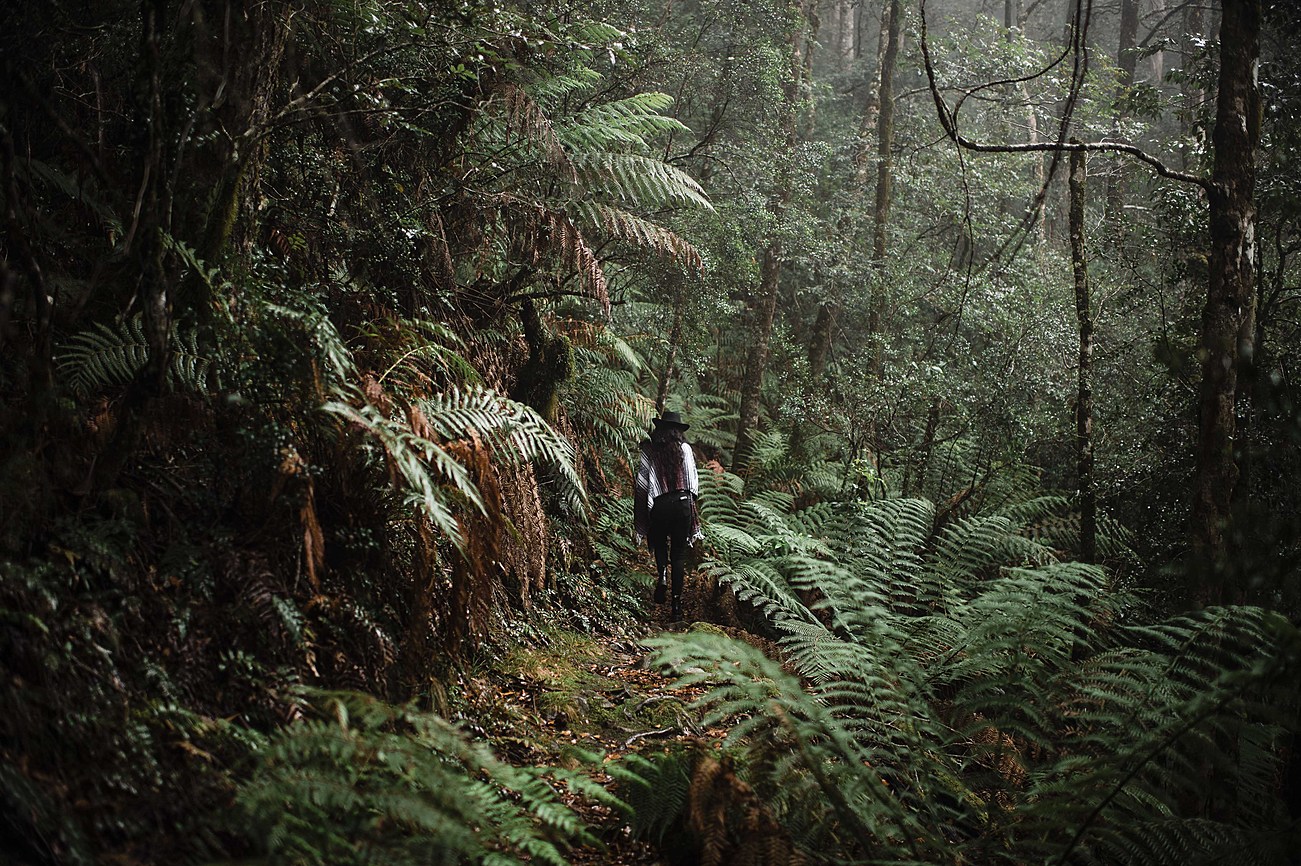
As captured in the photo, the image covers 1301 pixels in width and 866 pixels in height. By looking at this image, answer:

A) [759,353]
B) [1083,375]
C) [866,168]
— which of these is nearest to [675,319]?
[759,353]

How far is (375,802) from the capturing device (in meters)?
2.28

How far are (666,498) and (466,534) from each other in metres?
3.72

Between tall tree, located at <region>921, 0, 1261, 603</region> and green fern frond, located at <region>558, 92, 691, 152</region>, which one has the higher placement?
green fern frond, located at <region>558, 92, 691, 152</region>

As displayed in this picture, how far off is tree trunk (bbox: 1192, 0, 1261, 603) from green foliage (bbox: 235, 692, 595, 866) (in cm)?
411

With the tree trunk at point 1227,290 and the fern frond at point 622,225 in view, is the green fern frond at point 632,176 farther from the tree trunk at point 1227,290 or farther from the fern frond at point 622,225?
the tree trunk at point 1227,290

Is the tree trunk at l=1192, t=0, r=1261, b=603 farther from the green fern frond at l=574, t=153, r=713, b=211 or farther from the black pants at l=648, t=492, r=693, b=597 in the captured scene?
the green fern frond at l=574, t=153, r=713, b=211

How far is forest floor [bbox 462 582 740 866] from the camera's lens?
137 inches

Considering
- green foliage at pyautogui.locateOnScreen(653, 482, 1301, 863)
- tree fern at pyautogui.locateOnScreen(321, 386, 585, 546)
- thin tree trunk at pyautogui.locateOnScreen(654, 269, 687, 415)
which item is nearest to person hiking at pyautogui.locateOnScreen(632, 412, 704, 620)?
green foliage at pyautogui.locateOnScreen(653, 482, 1301, 863)

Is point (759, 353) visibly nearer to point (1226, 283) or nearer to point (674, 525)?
point (674, 525)

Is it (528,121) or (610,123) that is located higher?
(610,123)

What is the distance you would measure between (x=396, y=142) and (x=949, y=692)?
5.32 meters

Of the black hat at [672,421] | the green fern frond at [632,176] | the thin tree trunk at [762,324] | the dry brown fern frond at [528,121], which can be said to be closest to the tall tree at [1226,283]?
the dry brown fern frond at [528,121]

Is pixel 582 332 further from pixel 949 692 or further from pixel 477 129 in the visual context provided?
pixel 949 692

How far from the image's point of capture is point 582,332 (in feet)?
26.2
